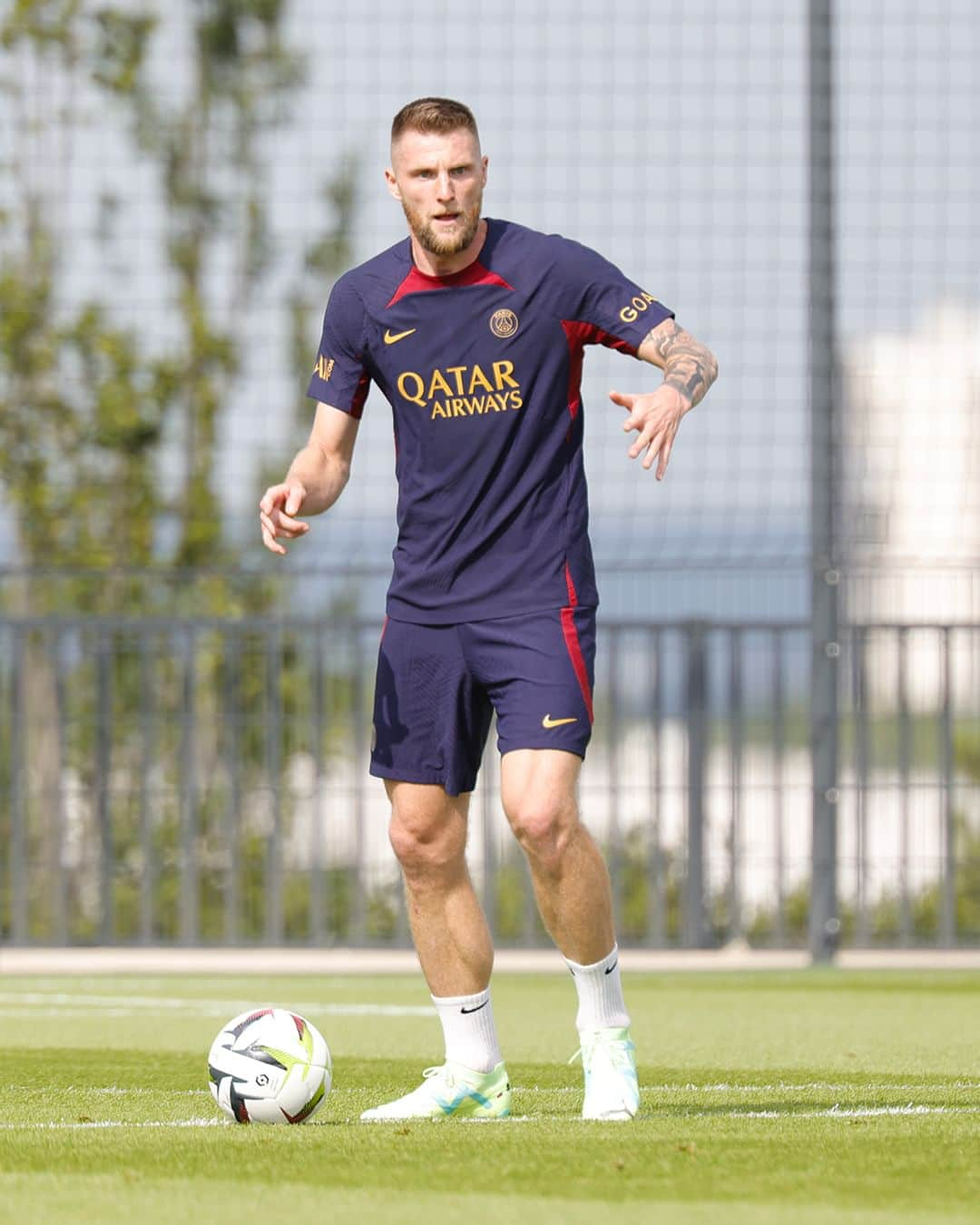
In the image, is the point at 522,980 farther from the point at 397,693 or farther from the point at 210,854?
the point at 397,693

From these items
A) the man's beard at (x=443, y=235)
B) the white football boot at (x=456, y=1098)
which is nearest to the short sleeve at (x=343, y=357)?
the man's beard at (x=443, y=235)

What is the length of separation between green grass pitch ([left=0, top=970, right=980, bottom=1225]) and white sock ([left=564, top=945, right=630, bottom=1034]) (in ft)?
0.73

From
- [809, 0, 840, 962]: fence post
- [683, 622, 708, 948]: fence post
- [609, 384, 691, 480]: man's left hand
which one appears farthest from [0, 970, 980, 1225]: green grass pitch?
[683, 622, 708, 948]: fence post

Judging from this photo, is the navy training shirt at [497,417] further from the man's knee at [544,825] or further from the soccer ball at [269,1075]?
the soccer ball at [269,1075]

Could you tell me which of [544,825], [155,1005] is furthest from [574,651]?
[155,1005]

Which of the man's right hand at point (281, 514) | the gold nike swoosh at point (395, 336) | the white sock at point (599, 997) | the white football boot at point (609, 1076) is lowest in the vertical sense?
the white football boot at point (609, 1076)

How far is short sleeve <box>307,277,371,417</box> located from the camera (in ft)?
17.7

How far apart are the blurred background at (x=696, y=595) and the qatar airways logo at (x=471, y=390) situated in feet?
19.7

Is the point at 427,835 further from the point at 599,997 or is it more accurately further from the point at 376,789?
the point at 376,789

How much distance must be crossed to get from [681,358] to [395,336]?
2.10 feet

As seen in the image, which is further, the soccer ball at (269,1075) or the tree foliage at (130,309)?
the tree foliage at (130,309)

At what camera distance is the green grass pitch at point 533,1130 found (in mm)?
3742

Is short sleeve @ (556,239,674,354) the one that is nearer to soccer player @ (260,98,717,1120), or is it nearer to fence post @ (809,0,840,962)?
soccer player @ (260,98,717,1120)

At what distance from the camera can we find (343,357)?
5438 millimetres
